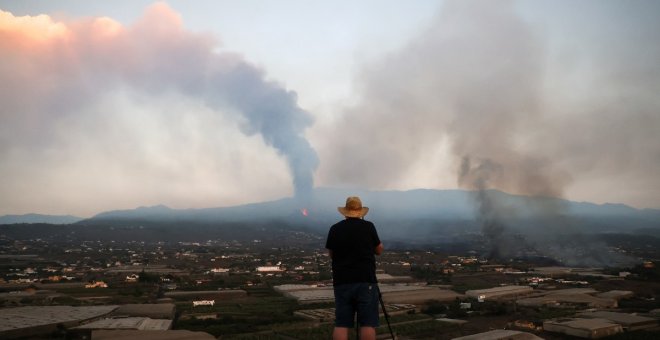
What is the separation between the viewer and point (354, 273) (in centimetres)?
529

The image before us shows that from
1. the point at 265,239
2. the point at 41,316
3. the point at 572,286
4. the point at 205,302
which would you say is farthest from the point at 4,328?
the point at 265,239

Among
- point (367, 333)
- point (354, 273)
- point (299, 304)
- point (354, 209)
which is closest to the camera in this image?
point (367, 333)

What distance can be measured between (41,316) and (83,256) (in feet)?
267

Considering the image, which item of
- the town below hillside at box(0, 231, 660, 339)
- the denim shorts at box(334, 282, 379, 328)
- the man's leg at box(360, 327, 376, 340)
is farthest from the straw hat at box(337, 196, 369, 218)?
the town below hillside at box(0, 231, 660, 339)

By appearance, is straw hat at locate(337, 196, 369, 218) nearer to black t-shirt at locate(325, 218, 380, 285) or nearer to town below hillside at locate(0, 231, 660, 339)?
black t-shirt at locate(325, 218, 380, 285)

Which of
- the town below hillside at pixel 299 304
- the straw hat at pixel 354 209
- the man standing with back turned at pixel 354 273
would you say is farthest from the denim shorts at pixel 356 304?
the town below hillside at pixel 299 304

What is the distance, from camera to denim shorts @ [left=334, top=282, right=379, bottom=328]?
524 centimetres

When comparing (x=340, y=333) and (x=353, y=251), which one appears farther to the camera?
(x=353, y=251)

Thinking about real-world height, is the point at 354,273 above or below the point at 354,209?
below

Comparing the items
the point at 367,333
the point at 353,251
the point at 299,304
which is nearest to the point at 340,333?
the point at 367,333

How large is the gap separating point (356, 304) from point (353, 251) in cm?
60

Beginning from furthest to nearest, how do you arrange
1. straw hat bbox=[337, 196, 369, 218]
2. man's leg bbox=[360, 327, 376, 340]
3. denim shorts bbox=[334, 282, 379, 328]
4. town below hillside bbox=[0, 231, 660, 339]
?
town below hillside bbox=[0, 231, 660, 339]
straw hat bbox=[337, 196, 369, 218]
denim shorts bbox=[334, 282, 379, 328]
man's leg bbox=[360, 327, 376, 340]

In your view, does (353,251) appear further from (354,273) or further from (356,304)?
(356,304)

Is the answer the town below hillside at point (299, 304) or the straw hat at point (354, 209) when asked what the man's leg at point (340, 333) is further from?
the town below hillside at point (299, 304)
